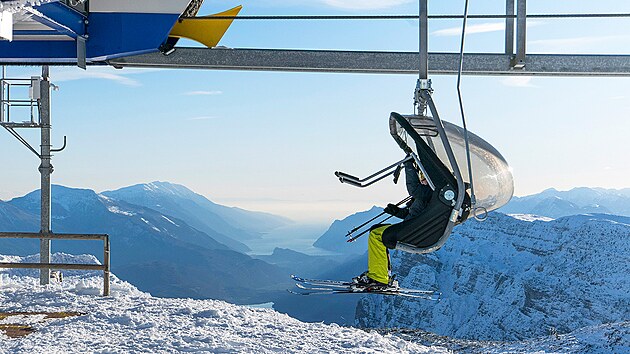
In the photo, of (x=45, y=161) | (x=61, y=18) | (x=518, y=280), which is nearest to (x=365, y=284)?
(x=61, y=18)

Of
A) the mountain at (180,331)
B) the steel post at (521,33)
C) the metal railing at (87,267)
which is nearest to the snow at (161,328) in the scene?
the mountain at (180,331)

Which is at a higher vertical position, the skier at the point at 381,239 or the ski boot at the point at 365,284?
the skier at the point at 381,239

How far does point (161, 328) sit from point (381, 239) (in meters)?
4.73

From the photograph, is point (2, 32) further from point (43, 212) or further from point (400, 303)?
point (400, 303)

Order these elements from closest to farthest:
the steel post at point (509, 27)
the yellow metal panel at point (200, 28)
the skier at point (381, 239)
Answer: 1. the skier at point (381, 239)
2. the steel post at point (509, 27)
3. the yellow metal panel at point (200, 28)

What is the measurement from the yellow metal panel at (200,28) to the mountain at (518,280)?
305 feet

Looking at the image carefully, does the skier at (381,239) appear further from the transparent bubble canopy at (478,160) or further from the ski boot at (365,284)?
the transparent bubble canopy at (478,160)

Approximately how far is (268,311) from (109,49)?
195 inches

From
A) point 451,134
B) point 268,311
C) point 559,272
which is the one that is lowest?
point 559,272

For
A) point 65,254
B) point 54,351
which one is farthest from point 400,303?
point 54,351

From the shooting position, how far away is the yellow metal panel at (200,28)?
7719 millimetres

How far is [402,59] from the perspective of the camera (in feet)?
24.2

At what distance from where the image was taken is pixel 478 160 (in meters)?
5.43

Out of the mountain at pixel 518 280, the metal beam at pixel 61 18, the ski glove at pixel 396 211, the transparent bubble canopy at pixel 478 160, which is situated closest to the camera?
the transparent bubble canopy at pixel 478 160
